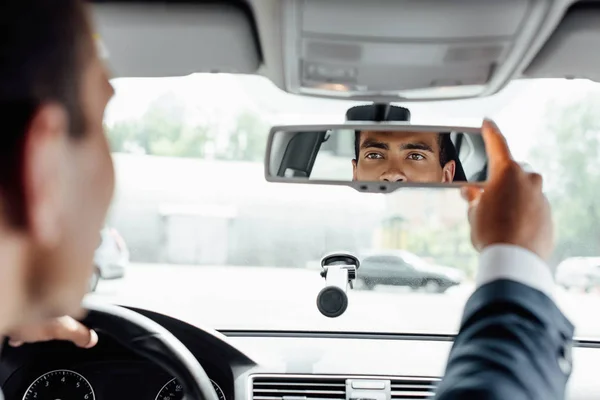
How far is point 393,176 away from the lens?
116 inches

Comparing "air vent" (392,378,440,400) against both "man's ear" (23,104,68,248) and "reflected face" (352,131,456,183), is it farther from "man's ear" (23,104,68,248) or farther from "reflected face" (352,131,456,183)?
"man's ear" (23,104,68,248)

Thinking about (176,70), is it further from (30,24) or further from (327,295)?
(30,24)

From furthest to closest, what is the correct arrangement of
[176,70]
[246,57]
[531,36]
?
[176,70] < [246,57] < [531,36]

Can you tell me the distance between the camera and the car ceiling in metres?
2.21

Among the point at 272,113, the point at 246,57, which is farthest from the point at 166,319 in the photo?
the point at 246,57

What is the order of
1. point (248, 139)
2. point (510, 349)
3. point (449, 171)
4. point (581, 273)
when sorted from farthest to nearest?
point (248, 139), point (581, 273), point (449, 171), point (510, 349)

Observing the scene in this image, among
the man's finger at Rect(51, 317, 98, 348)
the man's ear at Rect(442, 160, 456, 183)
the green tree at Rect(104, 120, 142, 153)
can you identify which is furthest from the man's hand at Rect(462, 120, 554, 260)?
the green tree at Rect(104, 120, 142, 153)

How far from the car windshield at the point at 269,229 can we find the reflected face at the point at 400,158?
2.67 feet

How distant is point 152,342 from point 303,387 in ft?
3.88

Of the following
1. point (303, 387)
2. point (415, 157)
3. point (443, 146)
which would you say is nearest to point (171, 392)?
point (303, 387)

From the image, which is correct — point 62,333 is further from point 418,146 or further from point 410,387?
point 410,387

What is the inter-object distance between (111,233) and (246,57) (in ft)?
5.44

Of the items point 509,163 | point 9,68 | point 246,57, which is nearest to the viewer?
point 9,68

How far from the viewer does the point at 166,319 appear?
346cm
